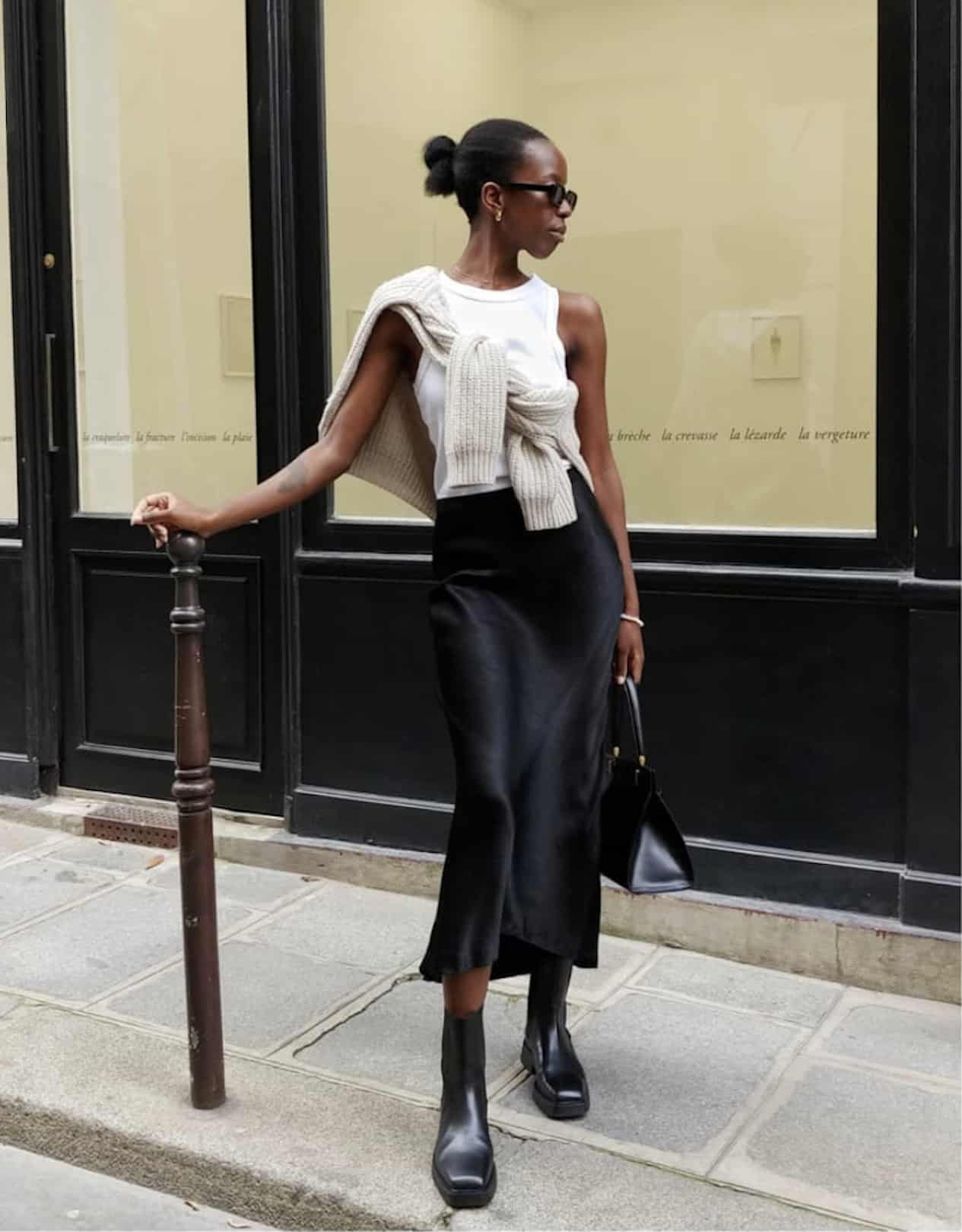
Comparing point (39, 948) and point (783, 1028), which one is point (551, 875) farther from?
point (39, 948)

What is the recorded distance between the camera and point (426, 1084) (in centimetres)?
329

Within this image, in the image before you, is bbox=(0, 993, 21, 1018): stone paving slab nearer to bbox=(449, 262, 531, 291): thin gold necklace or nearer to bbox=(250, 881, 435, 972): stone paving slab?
bbox=(250, 881, 435, 972): stone paving slab

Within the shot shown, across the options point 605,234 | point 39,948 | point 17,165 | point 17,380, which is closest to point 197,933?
point 39,948

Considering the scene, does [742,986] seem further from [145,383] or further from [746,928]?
[145,383]

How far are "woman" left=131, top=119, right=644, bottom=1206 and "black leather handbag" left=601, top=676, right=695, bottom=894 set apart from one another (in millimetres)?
79

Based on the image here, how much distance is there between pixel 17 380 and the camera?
5.48m

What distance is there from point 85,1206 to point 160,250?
139 inches

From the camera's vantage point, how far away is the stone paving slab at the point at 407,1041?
11.0 feet

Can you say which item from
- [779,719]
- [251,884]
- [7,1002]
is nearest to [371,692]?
[251,884]

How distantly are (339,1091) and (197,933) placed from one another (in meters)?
0.51

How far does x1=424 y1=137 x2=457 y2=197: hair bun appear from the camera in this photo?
9.69 feet

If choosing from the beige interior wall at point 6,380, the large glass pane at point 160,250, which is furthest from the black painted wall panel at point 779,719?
the beige interior wall at point 6,380

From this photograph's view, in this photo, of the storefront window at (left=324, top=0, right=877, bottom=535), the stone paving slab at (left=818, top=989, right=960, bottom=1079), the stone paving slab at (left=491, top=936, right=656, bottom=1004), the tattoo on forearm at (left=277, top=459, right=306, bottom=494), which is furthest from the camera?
the storefront window at (left=324, top=0, right=877, bottom=535)

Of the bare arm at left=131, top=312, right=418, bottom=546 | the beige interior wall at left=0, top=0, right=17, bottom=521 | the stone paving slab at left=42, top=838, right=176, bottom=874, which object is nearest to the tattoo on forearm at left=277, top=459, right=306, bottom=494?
the bare arm at left=131, top=312, right=418, bottom=546
